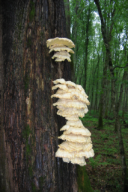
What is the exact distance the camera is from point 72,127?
2.25 metres

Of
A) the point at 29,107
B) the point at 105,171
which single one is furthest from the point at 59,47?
the point at 105,171

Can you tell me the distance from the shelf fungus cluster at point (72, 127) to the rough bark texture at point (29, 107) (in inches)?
6.9

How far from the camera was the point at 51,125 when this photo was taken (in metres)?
2.28

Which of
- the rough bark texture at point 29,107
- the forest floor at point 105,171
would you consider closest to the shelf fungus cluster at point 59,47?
the rough bark texture at point 29,107

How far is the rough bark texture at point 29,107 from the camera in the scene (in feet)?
7.10

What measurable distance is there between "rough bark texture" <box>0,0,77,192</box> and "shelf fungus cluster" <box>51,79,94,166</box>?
0.58 feet

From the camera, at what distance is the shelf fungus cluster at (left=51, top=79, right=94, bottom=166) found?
7.09 feet

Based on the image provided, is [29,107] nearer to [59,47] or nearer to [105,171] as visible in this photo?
[59,47]

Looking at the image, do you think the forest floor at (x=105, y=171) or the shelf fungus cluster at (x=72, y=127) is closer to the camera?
the shelf fungus cluster at (x=72, y=127)

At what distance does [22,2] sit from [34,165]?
2.79 m

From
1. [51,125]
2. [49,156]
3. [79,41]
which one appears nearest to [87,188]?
[49,156]

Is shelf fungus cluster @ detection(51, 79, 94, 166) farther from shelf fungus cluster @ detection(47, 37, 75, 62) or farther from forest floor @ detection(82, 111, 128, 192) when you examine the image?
forest floor @ detection(82, 111, 128, 192)

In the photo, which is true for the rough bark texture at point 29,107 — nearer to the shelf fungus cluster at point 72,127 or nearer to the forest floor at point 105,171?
the shelf fungus cluster at point 72,127

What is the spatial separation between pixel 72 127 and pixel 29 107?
802 mm
